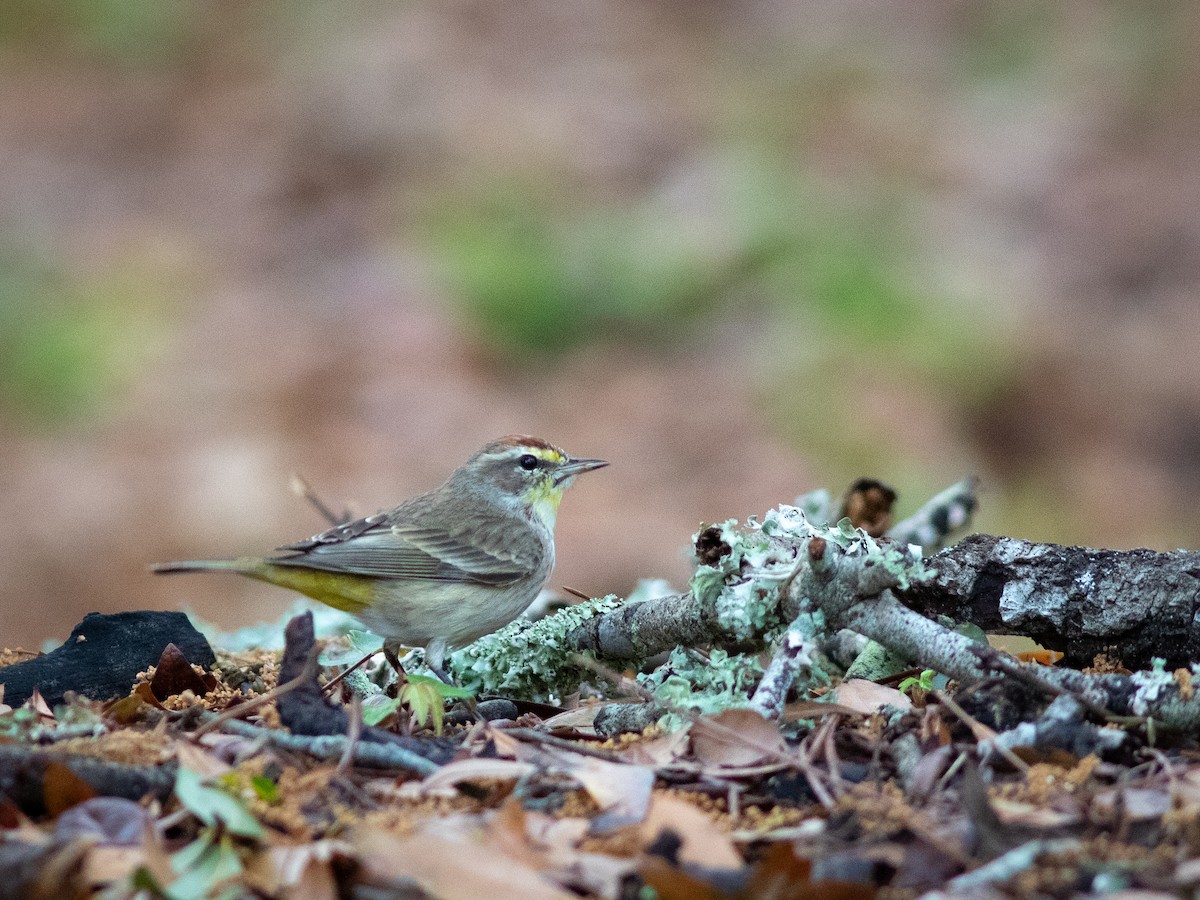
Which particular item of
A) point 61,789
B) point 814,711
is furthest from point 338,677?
point 814,711

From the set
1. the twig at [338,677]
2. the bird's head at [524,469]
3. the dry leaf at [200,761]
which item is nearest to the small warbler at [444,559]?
the bird's head at [524,469]

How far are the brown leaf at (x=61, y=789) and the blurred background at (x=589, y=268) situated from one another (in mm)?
6213

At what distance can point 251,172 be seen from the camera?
540 inches

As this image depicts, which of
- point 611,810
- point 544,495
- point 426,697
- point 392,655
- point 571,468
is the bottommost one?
point 611,810

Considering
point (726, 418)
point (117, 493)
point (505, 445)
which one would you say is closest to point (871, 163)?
point (726, 418)

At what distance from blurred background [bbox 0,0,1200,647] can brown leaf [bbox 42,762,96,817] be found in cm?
621

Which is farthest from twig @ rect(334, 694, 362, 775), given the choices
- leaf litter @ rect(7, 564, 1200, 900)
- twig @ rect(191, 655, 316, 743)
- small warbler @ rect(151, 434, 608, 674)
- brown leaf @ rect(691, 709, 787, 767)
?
small warbler @ rect(151, 434, 608, 674)

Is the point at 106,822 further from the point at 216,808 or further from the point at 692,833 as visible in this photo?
the point at 692,833

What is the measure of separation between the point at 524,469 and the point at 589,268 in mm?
5604

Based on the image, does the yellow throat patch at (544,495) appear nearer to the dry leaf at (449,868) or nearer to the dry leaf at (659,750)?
the dry leaf at (659,750)

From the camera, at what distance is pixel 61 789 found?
9.46 ft

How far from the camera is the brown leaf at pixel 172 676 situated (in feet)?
13.1

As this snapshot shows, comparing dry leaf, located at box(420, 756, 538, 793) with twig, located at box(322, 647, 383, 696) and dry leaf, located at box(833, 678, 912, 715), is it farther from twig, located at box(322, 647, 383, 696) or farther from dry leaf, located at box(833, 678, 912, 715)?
twig, located at box(322, 647, 383, 696)

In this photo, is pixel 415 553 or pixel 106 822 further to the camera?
pixel 415 553
